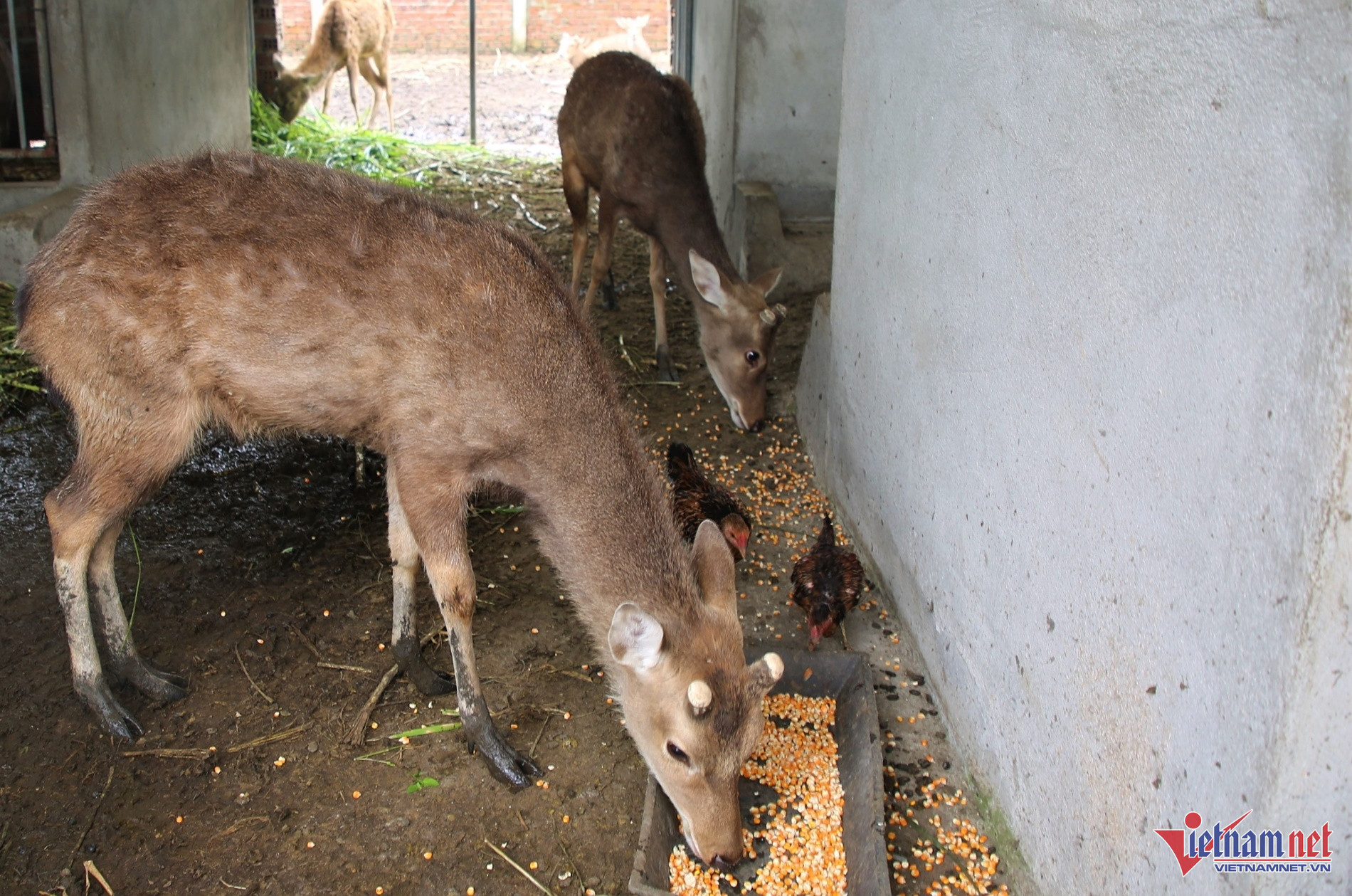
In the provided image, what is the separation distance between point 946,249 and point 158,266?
8.66 ft

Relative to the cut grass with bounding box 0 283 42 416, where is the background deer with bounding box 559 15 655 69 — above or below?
above

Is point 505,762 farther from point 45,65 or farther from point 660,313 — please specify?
point 45,65

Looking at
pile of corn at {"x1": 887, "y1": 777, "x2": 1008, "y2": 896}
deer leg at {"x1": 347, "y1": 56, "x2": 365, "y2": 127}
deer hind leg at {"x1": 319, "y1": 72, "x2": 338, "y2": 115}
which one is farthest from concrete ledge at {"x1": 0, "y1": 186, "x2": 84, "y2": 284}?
deer leg at {"x1": 347, "y1": 56, "x2": 365, "y2": 127}

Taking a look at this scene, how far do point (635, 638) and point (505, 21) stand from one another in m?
21.1

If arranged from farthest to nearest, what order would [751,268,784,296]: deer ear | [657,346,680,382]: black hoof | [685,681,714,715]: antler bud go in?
[657,346,680,382]: black hoof → [751,268,784,296]: deer ear → [685,681,714,715]: antler bud

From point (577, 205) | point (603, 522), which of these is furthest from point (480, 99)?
point (603, 522)

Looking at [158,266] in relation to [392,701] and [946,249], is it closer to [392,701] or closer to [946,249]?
[392,701]

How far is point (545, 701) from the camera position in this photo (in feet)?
13.6

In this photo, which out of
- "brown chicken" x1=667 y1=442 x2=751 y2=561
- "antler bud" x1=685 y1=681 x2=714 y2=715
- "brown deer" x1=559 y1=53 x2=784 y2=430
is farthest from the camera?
"brown deer" x1=559 y1=53 x2=784 y2=430

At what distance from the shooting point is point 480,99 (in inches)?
704

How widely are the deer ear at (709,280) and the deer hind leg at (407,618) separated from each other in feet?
9.48

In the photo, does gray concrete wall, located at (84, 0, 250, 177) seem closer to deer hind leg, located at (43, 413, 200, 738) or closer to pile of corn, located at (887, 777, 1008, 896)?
deer hind leg, located at (43, 413, 200, 738)

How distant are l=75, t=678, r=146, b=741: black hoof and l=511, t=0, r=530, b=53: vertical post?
20154 mm

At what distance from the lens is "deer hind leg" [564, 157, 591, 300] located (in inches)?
320
